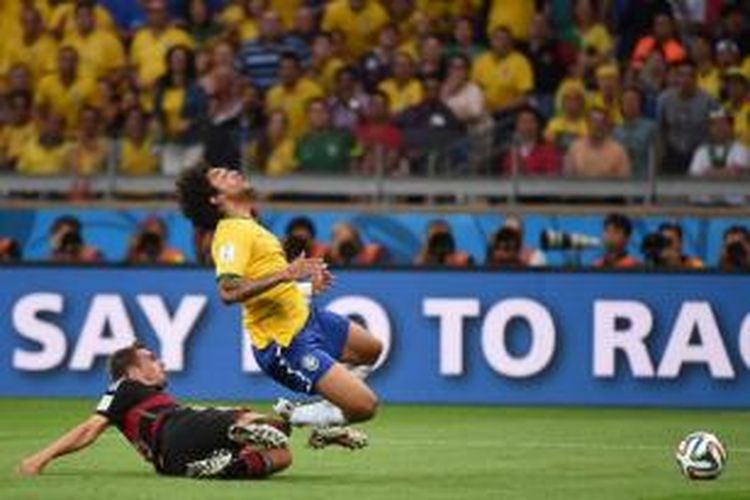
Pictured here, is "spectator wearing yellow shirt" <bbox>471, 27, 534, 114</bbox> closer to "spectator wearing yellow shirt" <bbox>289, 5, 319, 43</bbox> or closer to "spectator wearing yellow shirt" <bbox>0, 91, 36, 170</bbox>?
"spectator wearing yellow shirt" <bbox>289, 5, 319, 43</bbox>

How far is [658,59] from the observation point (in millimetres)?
23234

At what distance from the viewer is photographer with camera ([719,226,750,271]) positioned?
70.3 feet

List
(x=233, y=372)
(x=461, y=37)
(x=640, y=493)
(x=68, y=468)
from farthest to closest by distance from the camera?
(x=461, y=37), (x=233, y=372), (x=68, y=468), (x=640, y=493)

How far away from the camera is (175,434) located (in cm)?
1354

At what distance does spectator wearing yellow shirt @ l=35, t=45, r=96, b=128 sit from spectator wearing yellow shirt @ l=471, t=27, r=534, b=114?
4.00 meters

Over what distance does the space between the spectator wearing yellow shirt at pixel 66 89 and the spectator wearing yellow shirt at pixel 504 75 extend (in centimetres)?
400

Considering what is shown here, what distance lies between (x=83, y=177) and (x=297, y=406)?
8.67 m

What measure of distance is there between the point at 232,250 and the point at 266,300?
420 mm

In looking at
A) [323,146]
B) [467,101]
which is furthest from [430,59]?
[323,146]

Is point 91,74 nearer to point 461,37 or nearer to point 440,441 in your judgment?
point 461,37

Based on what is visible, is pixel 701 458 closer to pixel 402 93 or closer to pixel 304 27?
pixel 402 93

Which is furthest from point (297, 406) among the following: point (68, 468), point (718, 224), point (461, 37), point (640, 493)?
point (461, 37)

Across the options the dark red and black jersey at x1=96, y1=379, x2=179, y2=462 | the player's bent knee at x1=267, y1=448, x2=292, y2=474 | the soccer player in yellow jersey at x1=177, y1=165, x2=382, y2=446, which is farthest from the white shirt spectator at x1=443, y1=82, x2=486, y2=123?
the dark red and black jersey at x1=96, y1=379, x2=179, y2=462

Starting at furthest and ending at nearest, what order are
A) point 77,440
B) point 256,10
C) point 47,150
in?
point 256,10 → point 47,150 → point 77,440
